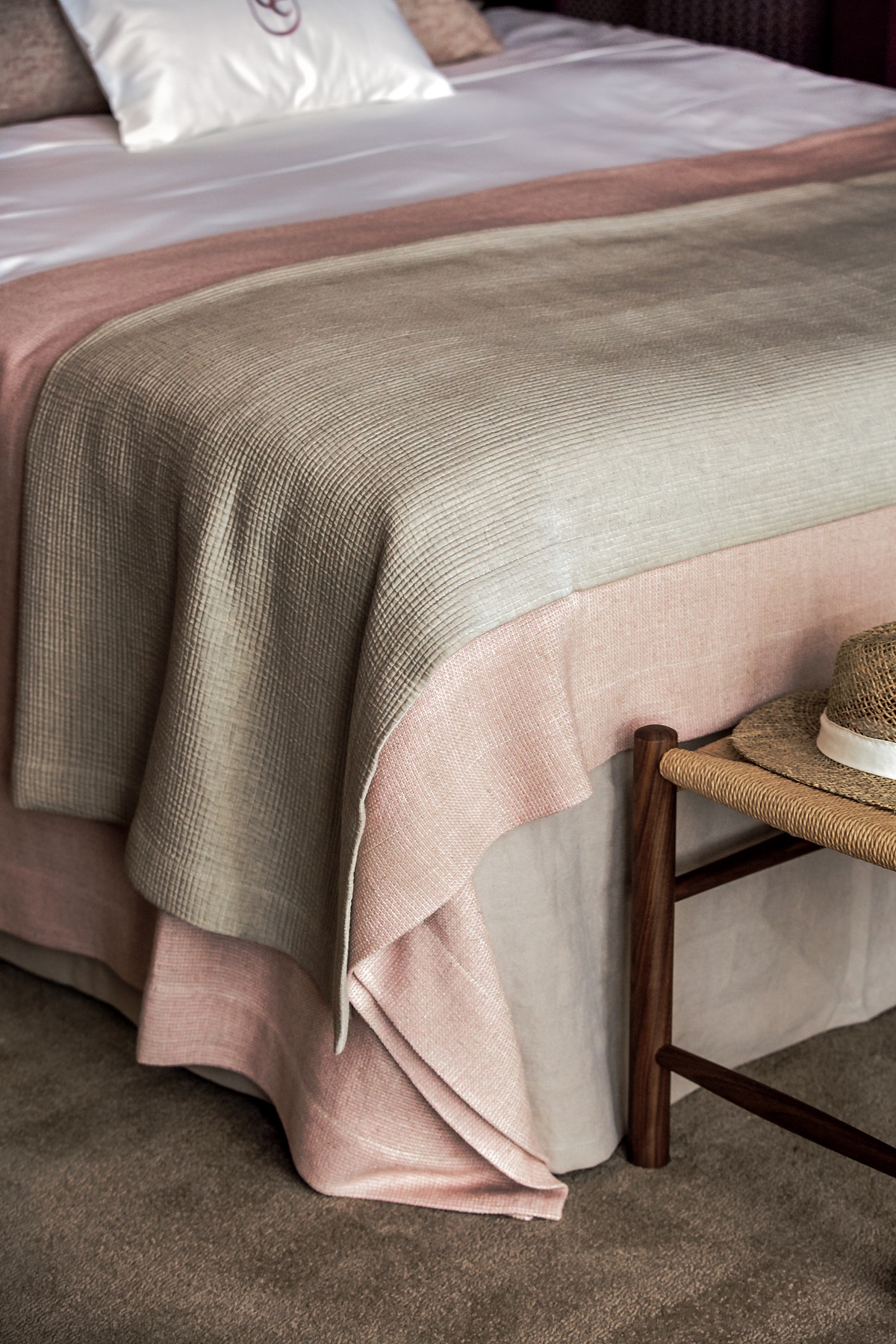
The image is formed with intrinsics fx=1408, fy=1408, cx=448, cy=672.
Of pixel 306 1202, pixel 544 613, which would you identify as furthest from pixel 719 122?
pixel 306 1202

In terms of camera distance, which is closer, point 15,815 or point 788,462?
point 788,462

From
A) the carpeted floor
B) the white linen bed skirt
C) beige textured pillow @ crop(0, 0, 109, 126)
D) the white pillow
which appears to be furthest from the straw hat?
beige textured pillow @ crop(0, 0, 109, 126)

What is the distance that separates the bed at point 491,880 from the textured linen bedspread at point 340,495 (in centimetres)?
3

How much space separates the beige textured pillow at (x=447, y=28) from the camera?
2596 millimetres

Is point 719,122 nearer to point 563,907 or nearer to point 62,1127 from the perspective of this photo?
point 563,907

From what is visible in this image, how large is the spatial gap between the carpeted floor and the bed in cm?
5

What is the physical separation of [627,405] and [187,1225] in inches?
31.3

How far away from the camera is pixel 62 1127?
4.45 feet

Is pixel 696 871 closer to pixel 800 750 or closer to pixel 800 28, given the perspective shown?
pixel 800 750

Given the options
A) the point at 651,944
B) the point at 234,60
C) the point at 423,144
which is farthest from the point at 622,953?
the point at 234,60

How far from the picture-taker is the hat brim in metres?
1.03

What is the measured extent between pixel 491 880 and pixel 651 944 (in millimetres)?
154

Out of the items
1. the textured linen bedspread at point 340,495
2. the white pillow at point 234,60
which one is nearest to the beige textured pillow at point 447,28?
the white pillow at point 234,60

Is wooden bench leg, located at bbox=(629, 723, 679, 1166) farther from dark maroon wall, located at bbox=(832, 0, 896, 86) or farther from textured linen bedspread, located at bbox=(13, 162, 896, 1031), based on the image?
dark maroon wall, located at bbox=(832, 0, 896, 86)
